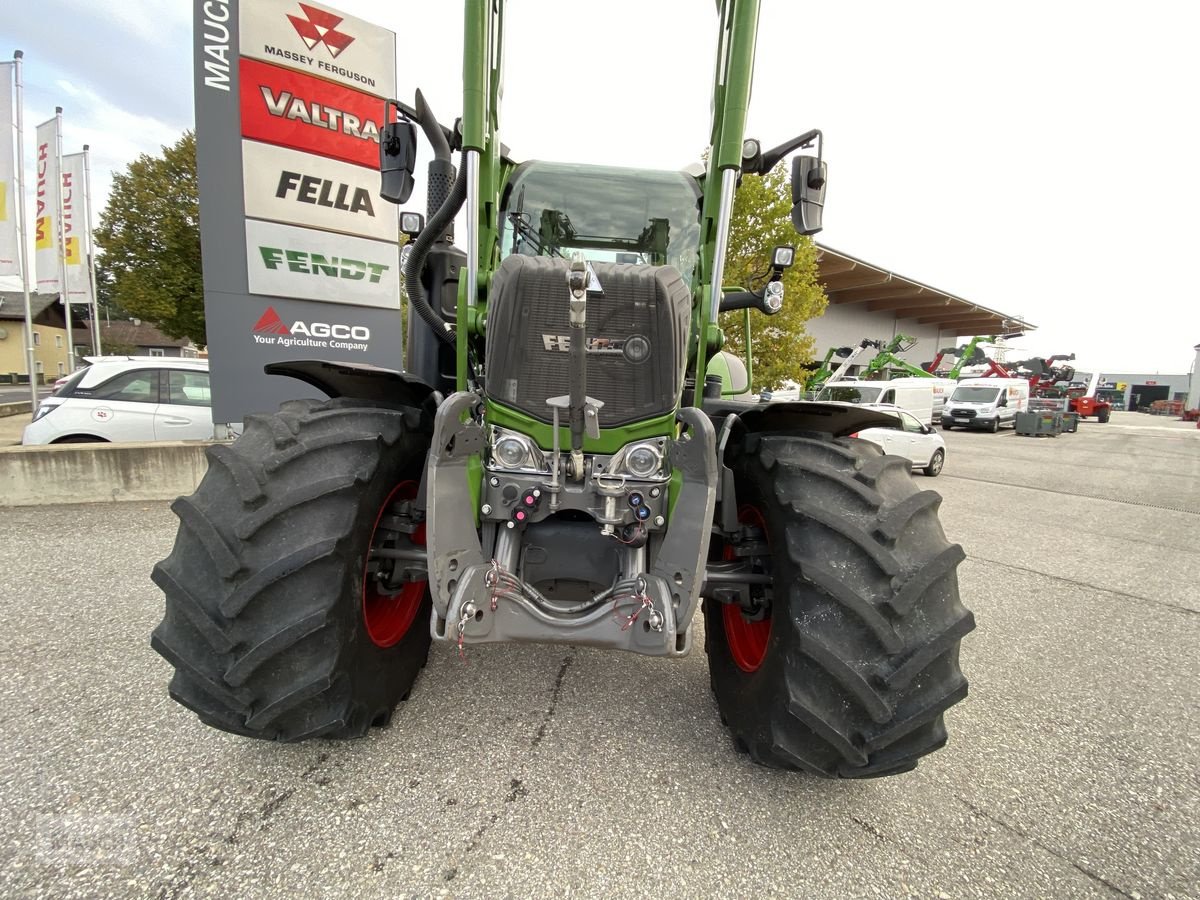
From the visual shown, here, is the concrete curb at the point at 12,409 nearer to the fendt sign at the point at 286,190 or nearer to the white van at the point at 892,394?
the fendt sign at the point at 286,190

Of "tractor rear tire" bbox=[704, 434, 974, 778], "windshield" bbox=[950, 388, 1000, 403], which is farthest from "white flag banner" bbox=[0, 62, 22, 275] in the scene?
"windshield" bbox=[950, 388, 1000, 403]

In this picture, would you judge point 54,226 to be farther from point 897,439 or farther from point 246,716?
point 897,439

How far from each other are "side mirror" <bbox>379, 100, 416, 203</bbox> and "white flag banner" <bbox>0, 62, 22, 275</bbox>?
880cm

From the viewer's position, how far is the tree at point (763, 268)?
496 inches

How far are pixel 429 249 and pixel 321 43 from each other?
575 centimetres

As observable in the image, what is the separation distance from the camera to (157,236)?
16.4 meters

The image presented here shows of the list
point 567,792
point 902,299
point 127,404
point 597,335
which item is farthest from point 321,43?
point 902,299

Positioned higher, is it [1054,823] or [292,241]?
[292,241]

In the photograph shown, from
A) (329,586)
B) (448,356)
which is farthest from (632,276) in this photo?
(448,356)

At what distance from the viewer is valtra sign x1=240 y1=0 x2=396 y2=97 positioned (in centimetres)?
599

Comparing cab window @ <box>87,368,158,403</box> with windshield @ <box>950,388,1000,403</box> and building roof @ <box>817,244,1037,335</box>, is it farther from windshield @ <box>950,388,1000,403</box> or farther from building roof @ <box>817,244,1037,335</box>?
windshield @ <box>950,388,1000,403</box>

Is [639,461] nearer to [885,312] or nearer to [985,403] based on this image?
[985,403]

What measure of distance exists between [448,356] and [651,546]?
→ 228cm

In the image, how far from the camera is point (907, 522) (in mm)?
1759
